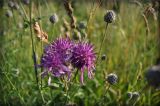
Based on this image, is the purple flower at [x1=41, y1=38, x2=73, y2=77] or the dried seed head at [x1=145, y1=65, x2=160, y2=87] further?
the purple flower at [x1=41, y1=38, x2=73, y2=77]

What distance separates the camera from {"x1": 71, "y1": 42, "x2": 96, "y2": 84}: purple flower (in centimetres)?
228

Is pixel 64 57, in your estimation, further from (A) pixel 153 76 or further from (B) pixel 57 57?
(A) pixel 153 76

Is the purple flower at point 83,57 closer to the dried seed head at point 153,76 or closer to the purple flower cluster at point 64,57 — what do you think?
the purple flower cluster at point 64,57

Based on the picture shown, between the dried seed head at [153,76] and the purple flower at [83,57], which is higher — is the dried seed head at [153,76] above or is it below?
below

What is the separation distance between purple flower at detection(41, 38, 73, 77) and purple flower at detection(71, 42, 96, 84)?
42 mm

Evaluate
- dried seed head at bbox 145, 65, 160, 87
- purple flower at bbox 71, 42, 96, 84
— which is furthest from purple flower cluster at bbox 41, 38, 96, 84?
dried seed head at bbox 145, 65, 160, 87

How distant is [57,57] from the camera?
2.25 meters

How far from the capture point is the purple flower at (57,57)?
2221mm

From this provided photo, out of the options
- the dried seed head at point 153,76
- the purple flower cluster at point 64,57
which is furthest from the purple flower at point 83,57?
the dried seed head at point 153,76

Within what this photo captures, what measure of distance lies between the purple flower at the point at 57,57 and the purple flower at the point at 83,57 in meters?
0.04

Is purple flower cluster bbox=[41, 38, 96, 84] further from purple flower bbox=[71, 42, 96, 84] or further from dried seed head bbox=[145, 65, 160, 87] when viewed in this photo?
dried seed head bbox=[145, 65, 160, 87]

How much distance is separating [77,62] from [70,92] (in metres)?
0.55

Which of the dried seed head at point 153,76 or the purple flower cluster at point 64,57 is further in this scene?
the purple flower cluster at point 64,57

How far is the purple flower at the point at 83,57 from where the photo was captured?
2.28 metres
